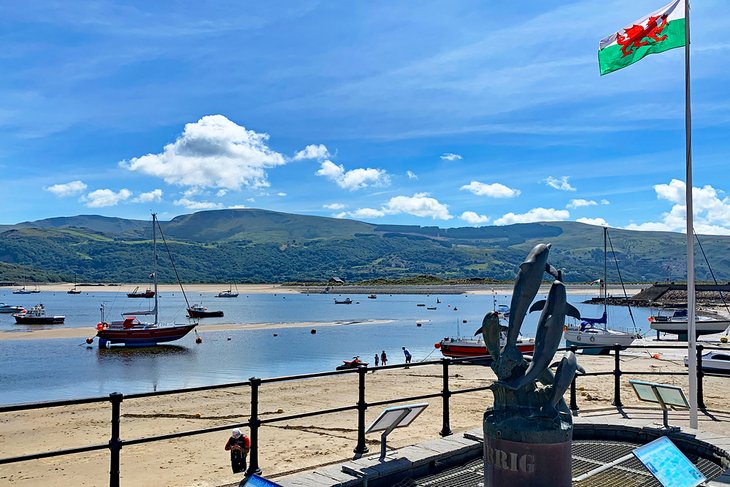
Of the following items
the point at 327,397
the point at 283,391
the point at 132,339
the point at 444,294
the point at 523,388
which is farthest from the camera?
the point at 444,294

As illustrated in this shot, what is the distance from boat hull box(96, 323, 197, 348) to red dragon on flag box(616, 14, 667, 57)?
139 feet

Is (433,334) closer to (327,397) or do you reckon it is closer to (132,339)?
(132,339)

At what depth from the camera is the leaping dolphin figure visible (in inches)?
239

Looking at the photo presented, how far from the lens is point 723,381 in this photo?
1658 cm

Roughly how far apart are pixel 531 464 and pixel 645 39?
24.3 feet

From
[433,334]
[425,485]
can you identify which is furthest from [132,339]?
[425,485]

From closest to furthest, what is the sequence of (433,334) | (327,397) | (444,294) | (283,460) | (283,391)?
1. (283,460)
2. (327,397)
3. (283,391)
4. (433,334)
5. (444,294)

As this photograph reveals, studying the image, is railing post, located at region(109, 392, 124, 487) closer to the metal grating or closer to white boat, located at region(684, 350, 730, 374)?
the metal grating

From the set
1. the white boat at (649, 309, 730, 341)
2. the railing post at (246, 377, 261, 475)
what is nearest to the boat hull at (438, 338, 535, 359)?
the white boat at (649, 309, 730, 341)

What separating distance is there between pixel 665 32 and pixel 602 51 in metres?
1.13

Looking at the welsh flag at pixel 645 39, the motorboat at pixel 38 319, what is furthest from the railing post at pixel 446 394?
the motorboat at pixel 38 319

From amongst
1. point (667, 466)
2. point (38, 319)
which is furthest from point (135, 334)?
point (667, 466)

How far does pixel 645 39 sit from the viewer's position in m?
9.72

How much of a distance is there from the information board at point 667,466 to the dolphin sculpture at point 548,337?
1.21 metres
